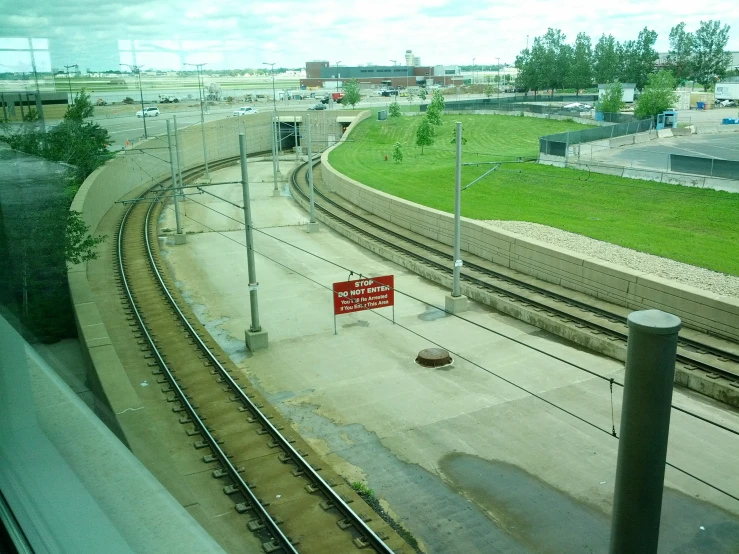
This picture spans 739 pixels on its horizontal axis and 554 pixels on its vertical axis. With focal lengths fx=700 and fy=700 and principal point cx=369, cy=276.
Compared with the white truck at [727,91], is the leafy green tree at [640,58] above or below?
above

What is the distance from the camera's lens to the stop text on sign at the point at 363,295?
15.7 m

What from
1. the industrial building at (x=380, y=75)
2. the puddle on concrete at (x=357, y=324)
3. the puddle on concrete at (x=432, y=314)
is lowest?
the puddle on concrete at (x=432, y=314)

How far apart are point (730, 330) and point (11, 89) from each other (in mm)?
13766

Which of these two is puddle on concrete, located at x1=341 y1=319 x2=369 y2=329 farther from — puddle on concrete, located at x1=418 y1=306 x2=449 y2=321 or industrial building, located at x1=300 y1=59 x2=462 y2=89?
industrial building, located at x1=300 y1=59 x2=462 y2=89

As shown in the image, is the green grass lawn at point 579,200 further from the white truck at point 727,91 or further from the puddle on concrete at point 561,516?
the white truck at point 727,91

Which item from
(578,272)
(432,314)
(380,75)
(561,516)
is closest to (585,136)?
(578,272)

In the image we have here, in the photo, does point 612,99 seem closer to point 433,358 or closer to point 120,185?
point 120,185

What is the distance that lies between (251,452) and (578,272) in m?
10.2

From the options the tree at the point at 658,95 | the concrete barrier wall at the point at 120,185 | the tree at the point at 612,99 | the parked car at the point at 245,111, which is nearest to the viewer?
the concrete barrier wall at the point at 120,185


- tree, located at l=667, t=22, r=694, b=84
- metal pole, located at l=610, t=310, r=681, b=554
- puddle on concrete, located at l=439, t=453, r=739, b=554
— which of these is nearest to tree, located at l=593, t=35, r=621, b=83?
tree, located at l=667, t=22, r=694, b=84

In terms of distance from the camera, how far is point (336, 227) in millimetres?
27875

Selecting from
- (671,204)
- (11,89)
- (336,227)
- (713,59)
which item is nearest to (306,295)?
(336,227)

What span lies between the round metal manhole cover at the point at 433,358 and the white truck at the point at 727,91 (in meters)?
59.5

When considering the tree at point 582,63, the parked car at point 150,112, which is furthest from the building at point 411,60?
the parked car at point 150,112
